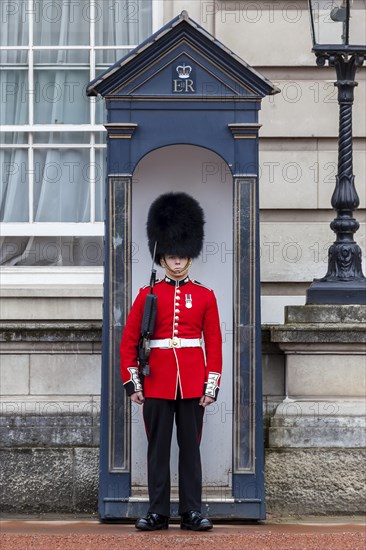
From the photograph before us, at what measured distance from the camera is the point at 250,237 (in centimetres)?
823

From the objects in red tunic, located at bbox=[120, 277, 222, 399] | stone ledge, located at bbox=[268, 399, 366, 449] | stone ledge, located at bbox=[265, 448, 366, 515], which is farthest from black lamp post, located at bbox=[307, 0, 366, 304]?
red tunic, located at bbox=[120, 277, 222, 399]

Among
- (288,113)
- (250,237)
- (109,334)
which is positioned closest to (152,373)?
(109,334)

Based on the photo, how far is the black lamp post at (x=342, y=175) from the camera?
8836 mm

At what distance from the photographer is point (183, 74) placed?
26.8ft

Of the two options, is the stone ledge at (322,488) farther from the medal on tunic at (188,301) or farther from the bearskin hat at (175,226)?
the bearskin hat at (175,226)

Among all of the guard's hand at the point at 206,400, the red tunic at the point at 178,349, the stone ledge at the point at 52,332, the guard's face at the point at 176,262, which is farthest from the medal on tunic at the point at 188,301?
the stone ledge at the point at 52,332

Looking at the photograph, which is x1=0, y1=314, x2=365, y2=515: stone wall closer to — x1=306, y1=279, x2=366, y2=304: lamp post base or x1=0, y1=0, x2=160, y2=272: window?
x1=306, y1=279, x2=366, y2=304: lamp post base

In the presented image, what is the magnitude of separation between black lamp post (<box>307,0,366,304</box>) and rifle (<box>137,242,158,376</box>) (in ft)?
4.35

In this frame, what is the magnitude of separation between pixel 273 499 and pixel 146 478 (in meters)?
0.75

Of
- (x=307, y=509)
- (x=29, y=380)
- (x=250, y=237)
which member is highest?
(x=250, y=237)

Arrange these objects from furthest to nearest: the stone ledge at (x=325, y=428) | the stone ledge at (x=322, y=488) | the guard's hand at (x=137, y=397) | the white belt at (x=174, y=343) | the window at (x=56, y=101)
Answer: the window at (x=56, y=101), the stone ledge at (x=325, y=428), the stone ledge at (x=322, y=488), the white belt at (x=174, y=343), the guard's hand at (x=137, y=397)

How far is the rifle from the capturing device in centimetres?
799

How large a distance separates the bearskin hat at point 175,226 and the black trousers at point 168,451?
80 centimetres

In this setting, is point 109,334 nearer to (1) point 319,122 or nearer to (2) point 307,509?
(2) point 307,509
